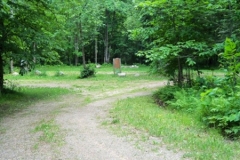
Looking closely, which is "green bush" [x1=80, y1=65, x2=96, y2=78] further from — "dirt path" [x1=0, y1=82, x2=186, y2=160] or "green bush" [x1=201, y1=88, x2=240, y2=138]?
"green bush" [x1=201, y1=88, x2=240, y2=138]

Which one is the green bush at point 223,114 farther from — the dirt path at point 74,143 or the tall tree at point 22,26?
the tall tree at point 22,26

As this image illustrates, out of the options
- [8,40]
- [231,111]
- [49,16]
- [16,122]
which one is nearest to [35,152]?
[16,122]

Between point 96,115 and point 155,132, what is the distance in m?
2.61

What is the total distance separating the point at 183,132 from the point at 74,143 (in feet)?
7.32

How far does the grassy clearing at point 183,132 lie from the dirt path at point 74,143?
0.31 m

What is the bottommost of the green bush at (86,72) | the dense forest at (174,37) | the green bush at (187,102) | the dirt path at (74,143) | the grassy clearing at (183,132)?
the dirt path at (74,143)

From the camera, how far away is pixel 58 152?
500 centimetres

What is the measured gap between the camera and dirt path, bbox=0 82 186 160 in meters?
4.79

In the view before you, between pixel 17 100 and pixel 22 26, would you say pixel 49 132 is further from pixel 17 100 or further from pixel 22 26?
pixel 22 26

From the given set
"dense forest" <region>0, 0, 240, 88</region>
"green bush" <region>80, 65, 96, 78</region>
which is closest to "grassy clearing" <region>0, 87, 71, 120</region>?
"dense forest" <region>0, 0, 240, 88</region>

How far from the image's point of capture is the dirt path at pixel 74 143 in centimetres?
479

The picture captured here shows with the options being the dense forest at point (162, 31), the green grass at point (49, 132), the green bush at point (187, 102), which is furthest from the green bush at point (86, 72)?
the green grass at point (49, 132)

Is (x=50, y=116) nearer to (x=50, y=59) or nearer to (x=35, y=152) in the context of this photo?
(x=35, y=152)

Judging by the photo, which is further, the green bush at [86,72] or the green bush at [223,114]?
the green bush at [86,72]
